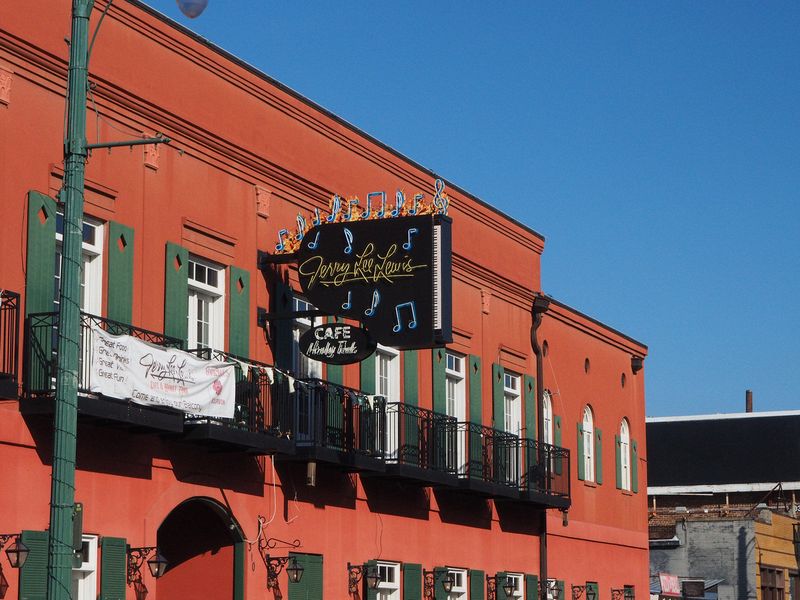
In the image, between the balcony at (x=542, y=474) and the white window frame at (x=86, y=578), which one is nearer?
the white window frame at (x=86, y=578)

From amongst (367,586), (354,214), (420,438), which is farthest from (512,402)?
(354,214)

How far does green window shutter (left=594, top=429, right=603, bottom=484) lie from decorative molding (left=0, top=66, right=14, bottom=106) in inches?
767

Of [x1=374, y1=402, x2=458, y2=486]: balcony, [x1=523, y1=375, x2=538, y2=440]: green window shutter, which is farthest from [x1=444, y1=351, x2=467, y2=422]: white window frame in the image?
[x1=523, y1=375, x2=538, y2=440]: green window shutter

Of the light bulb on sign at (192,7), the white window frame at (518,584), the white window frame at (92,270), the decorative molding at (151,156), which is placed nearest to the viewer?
the light bulb on sign at (192,7)

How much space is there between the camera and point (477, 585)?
88.9 ft

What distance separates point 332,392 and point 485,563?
7.08 m

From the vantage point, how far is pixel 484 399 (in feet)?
92.9

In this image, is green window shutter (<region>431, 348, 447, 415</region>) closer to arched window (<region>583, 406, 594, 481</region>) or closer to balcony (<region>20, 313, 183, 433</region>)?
arched window (<region>583, 406, 594, 481</region>)

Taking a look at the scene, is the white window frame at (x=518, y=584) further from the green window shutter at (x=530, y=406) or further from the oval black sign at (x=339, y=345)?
the oval black sign at (x=339, y=345)

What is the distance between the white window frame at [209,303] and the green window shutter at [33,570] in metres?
4.43

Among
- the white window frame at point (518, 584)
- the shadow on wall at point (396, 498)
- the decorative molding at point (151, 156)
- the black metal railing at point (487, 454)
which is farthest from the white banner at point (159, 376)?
the white window frame at point (518, 584)

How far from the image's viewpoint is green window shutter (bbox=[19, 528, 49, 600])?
642 inches

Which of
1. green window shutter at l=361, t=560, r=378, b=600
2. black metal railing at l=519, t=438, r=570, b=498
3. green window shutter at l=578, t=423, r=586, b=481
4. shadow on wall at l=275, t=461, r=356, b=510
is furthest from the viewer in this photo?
green window shutter at l=578, t=423, r=586, b=481

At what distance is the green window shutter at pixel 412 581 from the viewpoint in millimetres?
24422
